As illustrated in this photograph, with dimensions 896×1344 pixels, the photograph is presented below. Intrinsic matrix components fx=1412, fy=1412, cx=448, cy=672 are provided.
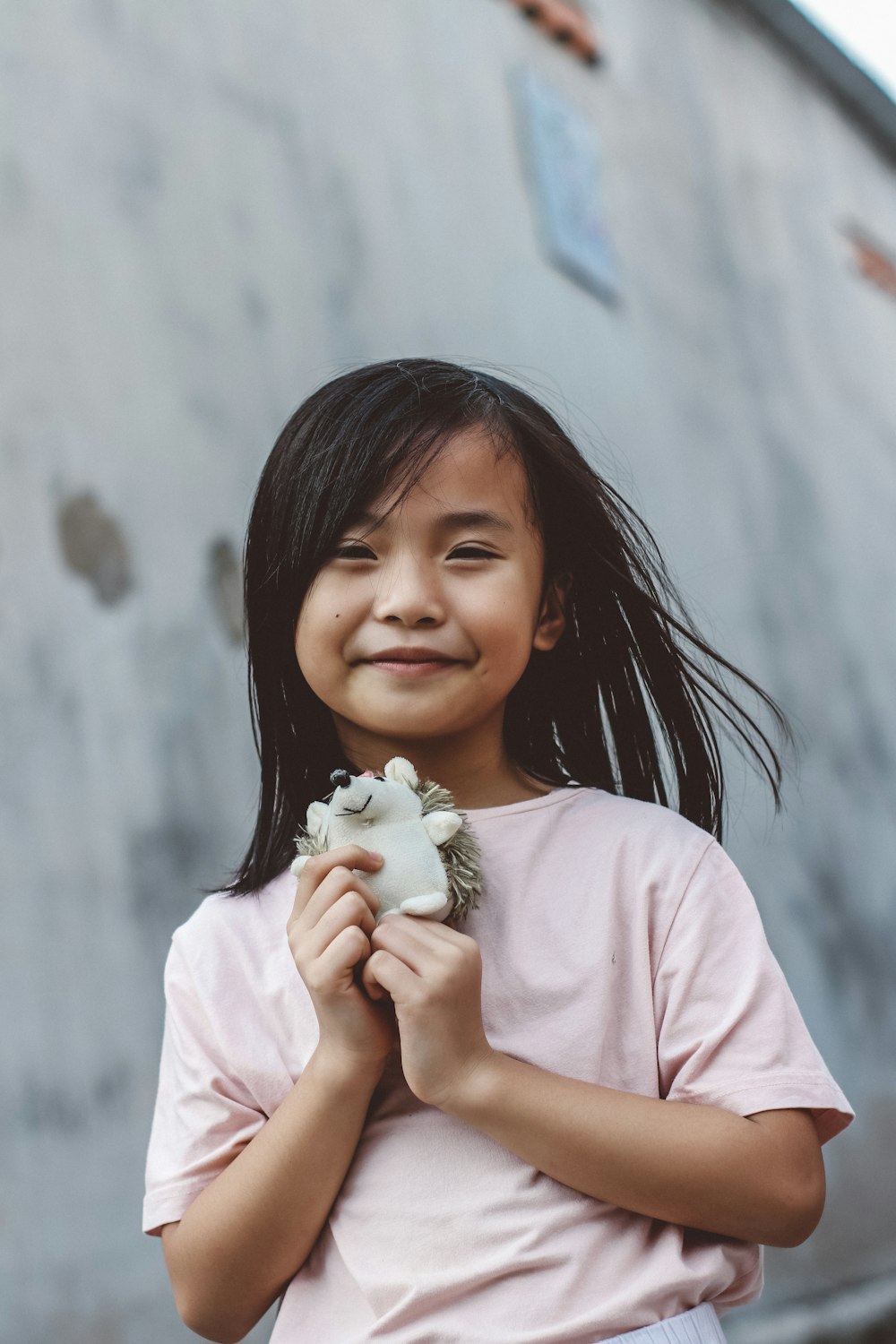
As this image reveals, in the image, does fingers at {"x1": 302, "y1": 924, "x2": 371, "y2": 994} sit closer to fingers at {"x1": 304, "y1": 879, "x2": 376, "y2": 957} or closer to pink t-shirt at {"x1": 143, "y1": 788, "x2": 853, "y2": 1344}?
fingers at {"x1": 304, "y1": 879, "x2": 376, "y2": 957}

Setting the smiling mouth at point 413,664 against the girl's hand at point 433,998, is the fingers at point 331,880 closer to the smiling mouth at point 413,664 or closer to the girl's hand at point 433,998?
the girl's hand at point 433,998

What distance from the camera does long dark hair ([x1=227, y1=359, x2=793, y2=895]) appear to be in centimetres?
123

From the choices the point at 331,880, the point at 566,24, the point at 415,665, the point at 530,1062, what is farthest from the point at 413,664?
the point at 566,24

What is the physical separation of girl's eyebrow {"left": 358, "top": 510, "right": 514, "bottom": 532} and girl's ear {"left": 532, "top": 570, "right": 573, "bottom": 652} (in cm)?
18

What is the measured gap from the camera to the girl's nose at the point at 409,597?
1136 millimetres

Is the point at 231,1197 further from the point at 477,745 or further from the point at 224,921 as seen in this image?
the point at 477,745

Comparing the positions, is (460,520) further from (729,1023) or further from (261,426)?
(261,426)

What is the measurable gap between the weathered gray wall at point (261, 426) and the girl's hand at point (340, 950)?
817 mm

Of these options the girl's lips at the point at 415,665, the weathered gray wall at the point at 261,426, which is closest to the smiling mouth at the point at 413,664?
the girl's lips at the point at 415,665

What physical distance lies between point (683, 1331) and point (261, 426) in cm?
166

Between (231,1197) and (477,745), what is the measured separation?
44 cm

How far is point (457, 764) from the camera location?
1.28 meters

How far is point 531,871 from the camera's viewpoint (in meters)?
1.20

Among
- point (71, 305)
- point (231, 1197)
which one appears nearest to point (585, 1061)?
point (231, 1197)
